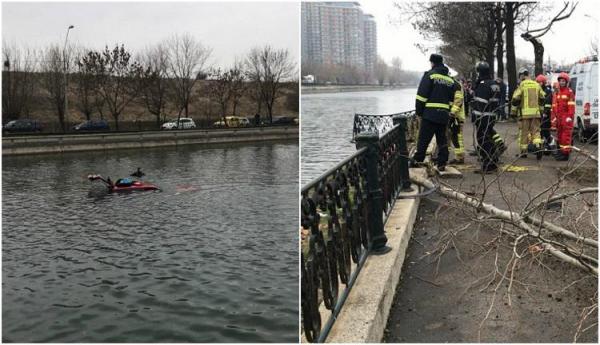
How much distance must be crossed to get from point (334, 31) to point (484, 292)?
1.98m

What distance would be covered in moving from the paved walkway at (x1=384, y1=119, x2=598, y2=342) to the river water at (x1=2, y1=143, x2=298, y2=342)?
89 cm

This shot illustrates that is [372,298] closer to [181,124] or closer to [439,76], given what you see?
[439,76]

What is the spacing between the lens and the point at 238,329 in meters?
8.05

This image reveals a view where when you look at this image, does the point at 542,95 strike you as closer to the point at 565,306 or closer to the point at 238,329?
the point at 238,329

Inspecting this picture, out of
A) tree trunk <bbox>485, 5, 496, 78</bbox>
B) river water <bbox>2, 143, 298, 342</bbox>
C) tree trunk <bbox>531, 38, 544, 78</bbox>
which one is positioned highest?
tree trunk <bbox>485, 5, 496, 78</bbox>

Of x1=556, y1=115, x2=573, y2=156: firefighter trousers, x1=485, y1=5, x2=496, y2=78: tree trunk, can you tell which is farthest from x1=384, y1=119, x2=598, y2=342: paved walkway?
x1=485, y1=5, x2=496, y2=78: tree trunk

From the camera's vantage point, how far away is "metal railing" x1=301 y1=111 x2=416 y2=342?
2.71m

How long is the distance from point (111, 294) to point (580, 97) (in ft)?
38.0

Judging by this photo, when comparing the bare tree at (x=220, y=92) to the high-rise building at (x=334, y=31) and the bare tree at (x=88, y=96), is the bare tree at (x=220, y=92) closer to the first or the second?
the bare tree at (x=88, y=96)

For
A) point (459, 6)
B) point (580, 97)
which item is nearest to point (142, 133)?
point (459, 6)

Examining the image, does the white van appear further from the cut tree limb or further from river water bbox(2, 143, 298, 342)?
the cut tree limb

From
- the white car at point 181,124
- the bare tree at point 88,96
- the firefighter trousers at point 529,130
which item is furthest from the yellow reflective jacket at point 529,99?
the white car at point 181,124

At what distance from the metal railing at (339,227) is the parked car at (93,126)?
40.0m

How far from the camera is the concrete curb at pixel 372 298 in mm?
2912
